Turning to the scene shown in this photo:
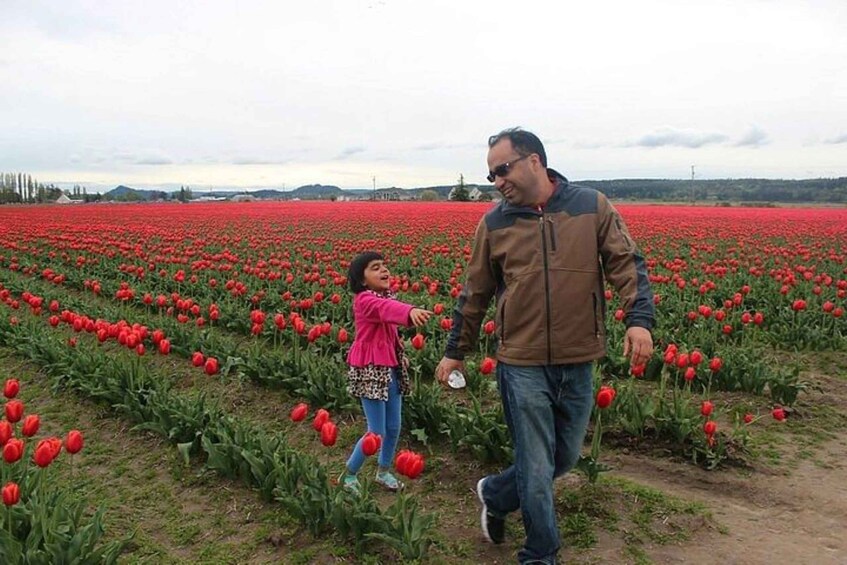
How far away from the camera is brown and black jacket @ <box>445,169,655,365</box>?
3408 millimetres

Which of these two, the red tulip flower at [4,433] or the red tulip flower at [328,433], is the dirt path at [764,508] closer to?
the red tulip flower at [328,433]

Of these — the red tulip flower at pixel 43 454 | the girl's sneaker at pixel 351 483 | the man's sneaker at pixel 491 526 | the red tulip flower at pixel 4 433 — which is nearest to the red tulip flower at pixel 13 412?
the red tulip flower at pixel 4 433

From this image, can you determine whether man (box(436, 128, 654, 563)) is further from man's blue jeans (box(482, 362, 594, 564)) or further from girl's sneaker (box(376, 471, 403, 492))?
girl's sneaker (box(376, 471, 403, 492))

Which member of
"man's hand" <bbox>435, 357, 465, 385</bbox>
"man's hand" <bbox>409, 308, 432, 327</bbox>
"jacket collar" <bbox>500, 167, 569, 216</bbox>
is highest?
"jacket collar" <bbox>500, 167, 569, 216</bbox>

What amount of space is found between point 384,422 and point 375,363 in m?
0.45

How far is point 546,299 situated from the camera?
3398 mm

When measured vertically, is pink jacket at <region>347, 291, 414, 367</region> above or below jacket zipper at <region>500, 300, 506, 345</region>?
below

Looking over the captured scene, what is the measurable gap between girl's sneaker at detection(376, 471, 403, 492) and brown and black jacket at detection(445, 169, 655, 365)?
1.76 m

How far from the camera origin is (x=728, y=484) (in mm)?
4805

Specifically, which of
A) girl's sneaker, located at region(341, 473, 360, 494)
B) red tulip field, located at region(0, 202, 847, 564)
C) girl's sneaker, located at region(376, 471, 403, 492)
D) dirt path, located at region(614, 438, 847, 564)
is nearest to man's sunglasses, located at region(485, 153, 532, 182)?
red tulip field, located at region(0, 202, 847, 564)

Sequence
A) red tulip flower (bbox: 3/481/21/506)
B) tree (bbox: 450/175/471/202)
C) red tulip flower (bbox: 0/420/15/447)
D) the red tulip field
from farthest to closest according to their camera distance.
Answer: tree (bbox: 450/175/471/202), the red tulip field, red tulip flower (bbox: 0/420/15/447), red tulip flower (bbox: 3/481/21/506)

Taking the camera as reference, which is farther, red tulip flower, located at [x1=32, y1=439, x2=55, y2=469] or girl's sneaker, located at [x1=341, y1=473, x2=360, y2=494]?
girl's sneaker, located at [x1=341, y1=473, x2=360, y2=494]

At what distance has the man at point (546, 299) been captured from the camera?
11.2ft

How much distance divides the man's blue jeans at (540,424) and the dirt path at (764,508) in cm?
86
